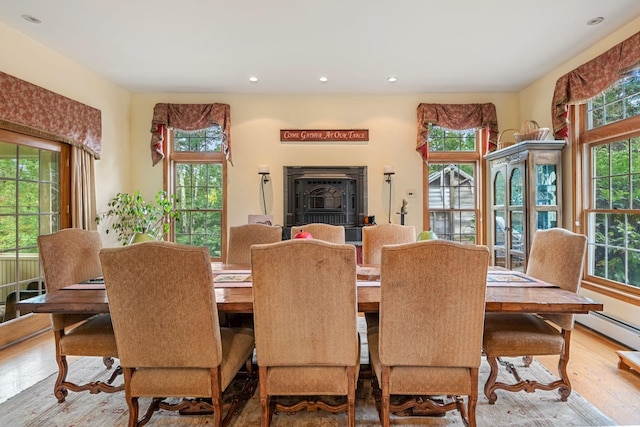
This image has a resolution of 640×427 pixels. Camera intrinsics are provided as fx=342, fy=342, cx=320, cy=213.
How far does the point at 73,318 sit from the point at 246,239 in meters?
1.29

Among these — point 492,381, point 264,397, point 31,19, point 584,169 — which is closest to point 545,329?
point 492,381

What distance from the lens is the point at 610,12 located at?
9.02 feet

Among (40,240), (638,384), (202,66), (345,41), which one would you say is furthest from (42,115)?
(638,384)

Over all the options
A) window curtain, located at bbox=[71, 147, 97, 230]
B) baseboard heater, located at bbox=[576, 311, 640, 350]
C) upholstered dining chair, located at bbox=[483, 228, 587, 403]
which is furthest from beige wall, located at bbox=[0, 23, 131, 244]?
baseboard heater, located at bbox=[576, 311, 640, 350]

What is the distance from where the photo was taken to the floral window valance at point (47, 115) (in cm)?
291

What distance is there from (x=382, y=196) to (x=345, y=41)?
7.13ft

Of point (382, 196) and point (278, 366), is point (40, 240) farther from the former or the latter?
point (382, 196)

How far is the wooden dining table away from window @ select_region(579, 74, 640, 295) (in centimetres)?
173

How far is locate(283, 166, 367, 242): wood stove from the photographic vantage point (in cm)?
465

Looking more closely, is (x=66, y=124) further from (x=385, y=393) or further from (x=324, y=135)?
(x=385, y=393)

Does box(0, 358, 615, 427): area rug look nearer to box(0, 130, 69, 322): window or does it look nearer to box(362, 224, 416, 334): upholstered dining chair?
box(362, 224, 416, 334): upholstered dining chair

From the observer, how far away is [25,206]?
3248mm

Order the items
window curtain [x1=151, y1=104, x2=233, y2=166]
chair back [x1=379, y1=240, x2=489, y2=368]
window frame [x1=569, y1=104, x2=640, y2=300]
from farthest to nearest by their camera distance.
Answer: window curtain [x1=151, y1=104, x2=233, y2=166] < window frame [x1=569, y1=104, x2=640, y2=300] < chair back [x1=379, y1=240, x2=489, y2=368]

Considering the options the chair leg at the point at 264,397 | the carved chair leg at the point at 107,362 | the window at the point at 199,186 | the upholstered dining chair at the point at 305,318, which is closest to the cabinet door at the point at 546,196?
the upholstered dining chair at the point at 305,318
